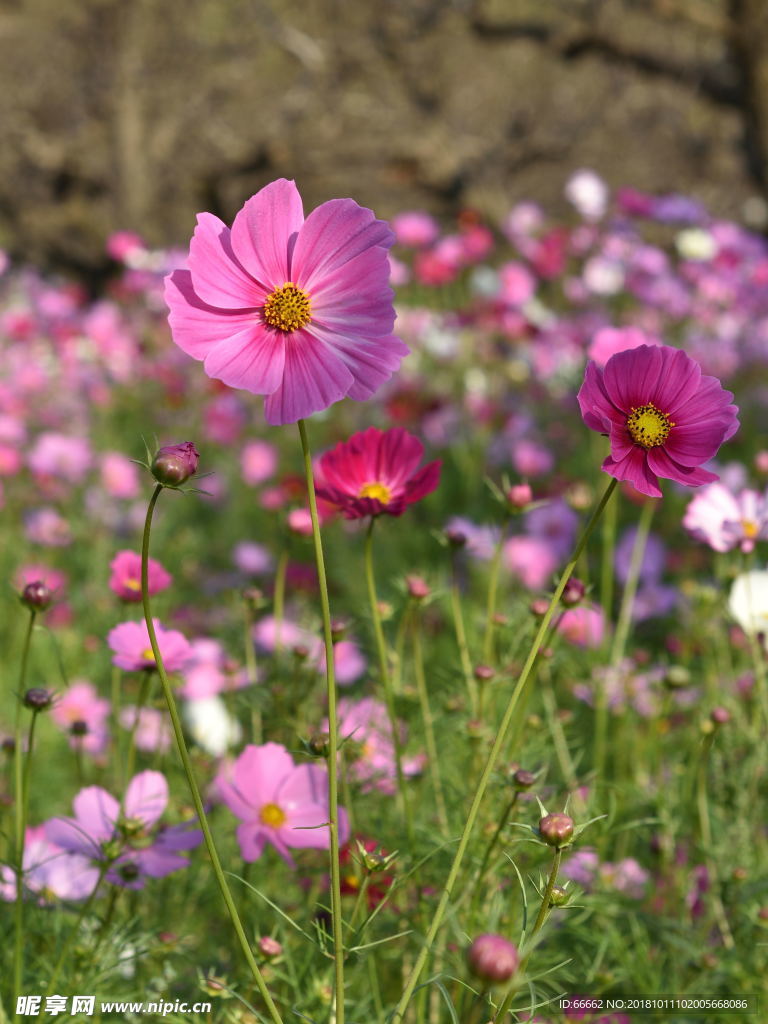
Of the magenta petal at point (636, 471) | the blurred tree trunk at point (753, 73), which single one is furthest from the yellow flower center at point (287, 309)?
the blurred tree trunk at point (753, 73)

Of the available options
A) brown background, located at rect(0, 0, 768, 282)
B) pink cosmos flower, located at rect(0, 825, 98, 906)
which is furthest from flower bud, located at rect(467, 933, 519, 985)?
brown background, located at rect(0, 0, 768, 282)

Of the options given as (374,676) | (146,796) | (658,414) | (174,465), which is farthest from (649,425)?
(374,676)

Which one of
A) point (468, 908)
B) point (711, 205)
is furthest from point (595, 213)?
point (468, 908)

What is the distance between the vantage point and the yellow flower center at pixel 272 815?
3.06 feet

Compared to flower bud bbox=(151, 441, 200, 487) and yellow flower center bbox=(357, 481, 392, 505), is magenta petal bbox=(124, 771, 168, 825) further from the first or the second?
flower bud bbox=(151, 441, 200, 487)

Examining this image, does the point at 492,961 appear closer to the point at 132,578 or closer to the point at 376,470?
the point at 376,470

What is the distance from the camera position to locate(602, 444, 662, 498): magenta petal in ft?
2.15

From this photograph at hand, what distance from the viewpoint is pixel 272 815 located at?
3.09ft

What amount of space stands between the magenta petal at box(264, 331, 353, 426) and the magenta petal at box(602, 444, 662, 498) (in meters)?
0.18

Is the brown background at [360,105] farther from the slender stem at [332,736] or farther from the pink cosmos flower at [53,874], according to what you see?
the slender stem at [332,736]

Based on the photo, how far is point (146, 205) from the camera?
4.21 metres

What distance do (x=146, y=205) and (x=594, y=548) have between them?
105 inches

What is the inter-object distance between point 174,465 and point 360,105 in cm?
400

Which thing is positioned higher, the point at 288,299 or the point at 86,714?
the point at 86,714
